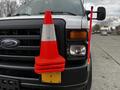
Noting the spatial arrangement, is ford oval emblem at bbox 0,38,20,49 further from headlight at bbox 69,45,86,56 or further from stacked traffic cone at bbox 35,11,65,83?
headlight at bbox 69,45,86,56

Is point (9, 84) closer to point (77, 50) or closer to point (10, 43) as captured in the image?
point (10, 43)

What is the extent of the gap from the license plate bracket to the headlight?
2.44ft

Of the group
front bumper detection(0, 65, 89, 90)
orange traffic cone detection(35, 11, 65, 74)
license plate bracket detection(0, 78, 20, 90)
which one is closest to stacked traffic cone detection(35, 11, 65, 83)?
orange traffic cone detection(35, 11, 65, 74)

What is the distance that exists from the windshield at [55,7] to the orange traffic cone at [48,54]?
1.68 meters

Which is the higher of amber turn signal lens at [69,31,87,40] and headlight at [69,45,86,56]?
amber turn signal lens at [69,31,87,40]

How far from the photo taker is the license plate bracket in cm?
314

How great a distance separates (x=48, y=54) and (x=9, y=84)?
2.10 ft

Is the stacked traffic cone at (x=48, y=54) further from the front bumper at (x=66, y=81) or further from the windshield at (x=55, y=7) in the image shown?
the windshield at (x=55, y=7)

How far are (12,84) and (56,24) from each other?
0.89 meters

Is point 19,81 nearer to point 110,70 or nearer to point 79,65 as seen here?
point 79,65

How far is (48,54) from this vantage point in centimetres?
298

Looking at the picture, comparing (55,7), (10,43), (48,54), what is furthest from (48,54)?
(55,7)

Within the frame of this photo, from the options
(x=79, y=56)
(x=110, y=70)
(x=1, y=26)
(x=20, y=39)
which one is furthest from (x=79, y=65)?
(x=110, y=70)

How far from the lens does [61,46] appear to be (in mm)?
3154
